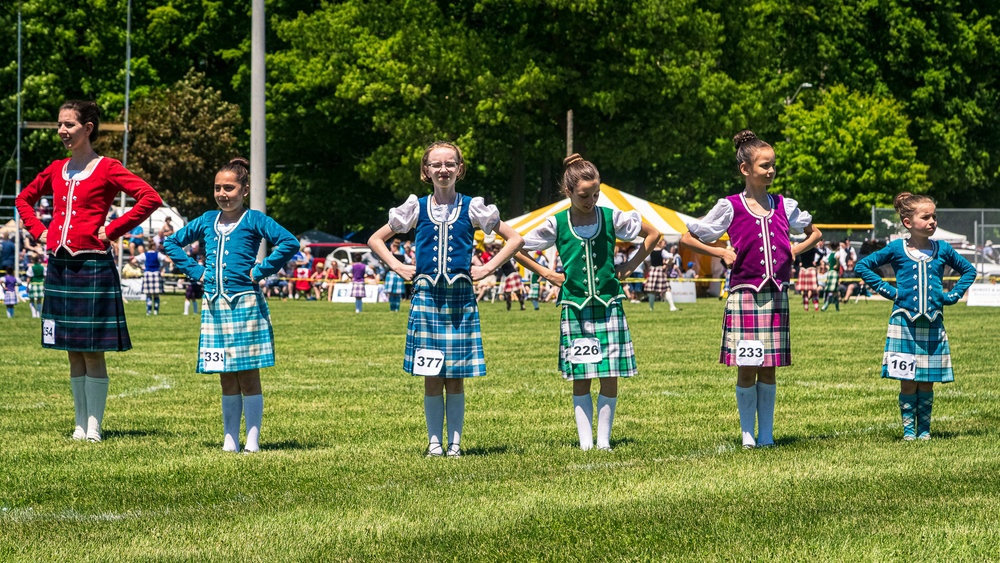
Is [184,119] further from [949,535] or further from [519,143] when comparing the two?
[949,535]

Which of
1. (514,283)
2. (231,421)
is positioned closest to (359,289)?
(514,283)

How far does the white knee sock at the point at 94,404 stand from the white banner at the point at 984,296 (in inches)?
1064

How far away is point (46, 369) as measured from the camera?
14039 mm

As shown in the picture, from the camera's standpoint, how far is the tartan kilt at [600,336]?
7707 millimetres

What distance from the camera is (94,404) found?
8594 millimetres

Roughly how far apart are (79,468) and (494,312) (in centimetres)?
2259

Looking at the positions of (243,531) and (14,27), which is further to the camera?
(14,27)

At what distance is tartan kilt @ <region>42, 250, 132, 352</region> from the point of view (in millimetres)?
8461

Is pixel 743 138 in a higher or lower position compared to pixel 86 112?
lower

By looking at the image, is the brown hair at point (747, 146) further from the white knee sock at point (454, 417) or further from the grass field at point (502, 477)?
the white knee sock at point (454, 417)

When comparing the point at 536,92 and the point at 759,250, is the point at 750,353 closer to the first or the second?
the point at 759,250

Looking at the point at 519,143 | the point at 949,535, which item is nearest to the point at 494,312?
the point at 519,143

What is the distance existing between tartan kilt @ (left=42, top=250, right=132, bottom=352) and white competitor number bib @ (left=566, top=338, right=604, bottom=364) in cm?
289

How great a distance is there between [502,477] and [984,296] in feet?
91.9
